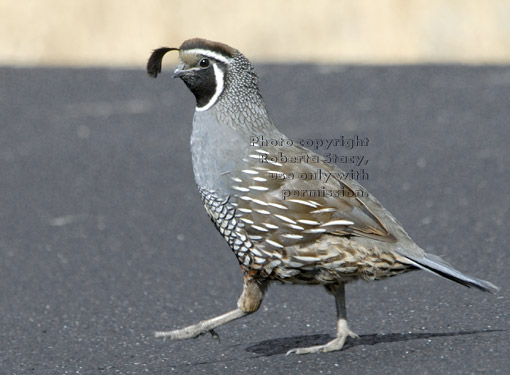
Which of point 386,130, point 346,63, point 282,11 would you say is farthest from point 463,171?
point 282,11

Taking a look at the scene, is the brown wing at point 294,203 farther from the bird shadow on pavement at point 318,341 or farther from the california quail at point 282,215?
the bird shadow on pavement at point 318,341

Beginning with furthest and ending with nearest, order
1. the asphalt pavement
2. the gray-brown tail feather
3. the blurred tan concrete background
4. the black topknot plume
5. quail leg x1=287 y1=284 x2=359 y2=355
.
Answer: the blurred tan concrete background < the black topknot plume < the asphalt pavement < quail leg x1=287 y1=284 x2=359 y2=355 < the gray-brown tail feather

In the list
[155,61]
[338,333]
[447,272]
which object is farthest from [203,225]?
[447,272]

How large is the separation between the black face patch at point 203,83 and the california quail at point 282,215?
63 millimetres

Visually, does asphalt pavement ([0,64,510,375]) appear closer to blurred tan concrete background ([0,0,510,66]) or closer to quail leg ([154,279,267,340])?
quail leg ([154,279,267,340])

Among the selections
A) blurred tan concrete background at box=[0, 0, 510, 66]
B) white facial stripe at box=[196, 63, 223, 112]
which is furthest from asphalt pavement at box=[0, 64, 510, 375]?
white facial stripe at box=[196, 63, 223, 112]

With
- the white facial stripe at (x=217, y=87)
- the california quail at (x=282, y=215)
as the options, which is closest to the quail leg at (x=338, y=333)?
the california quail at (x=282, y=215)

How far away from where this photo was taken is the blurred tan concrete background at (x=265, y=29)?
17.2m

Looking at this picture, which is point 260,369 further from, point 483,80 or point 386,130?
point 483,80

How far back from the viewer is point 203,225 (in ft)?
31.9

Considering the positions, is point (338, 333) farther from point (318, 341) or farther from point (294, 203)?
point (294, 203)

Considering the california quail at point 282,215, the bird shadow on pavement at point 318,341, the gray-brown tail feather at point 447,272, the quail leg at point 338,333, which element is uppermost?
the california quail at point 282,215

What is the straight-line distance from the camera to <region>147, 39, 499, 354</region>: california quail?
240 inches

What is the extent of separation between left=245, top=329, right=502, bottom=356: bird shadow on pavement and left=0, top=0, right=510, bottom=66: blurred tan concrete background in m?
10.3
